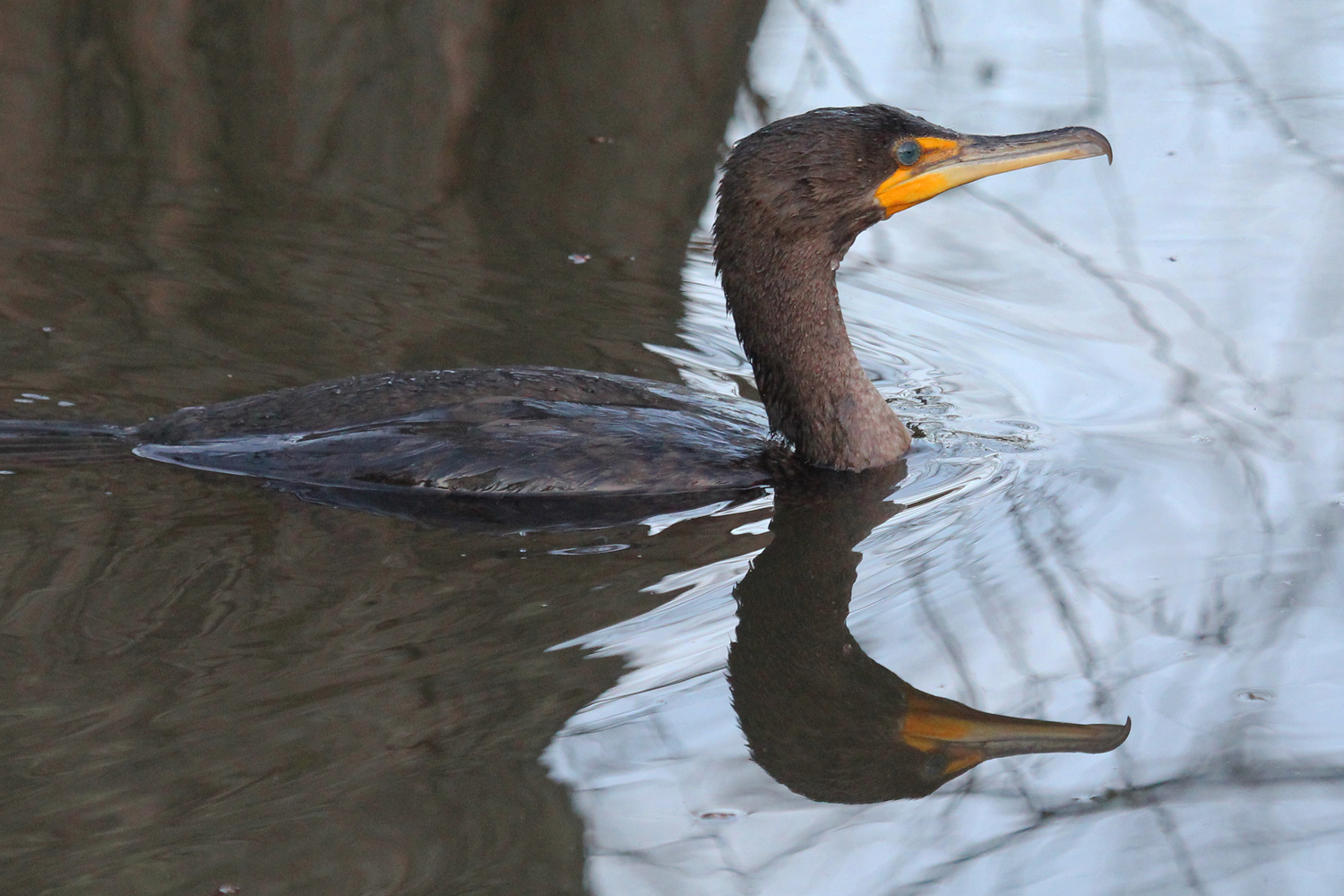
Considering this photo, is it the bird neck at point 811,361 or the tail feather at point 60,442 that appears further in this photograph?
the bird neck at point 811,361

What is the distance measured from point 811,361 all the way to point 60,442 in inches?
89.6

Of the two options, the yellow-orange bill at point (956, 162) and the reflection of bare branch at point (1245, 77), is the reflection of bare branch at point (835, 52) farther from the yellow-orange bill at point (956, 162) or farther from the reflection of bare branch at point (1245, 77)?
the yellow-orange bill at point (956, 162)

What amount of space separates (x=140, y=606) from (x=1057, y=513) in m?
2.55

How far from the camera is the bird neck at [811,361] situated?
4.81m

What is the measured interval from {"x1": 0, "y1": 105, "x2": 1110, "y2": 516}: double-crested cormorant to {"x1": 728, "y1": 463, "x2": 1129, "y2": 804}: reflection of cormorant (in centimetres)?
51

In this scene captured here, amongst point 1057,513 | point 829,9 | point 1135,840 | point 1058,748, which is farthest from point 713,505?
point 829,9

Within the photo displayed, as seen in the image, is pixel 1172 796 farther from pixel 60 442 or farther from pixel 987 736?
pixel 60 442

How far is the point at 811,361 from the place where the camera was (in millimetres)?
4859

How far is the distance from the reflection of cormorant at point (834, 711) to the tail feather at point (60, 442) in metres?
1.96

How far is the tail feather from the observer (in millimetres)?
4551

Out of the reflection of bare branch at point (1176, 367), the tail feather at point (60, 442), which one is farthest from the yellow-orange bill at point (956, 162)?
the tail feather at point (60, 442)

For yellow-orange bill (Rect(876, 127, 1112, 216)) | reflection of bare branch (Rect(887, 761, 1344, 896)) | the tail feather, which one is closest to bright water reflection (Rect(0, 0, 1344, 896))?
reflection of bare branch (Rect(887, 761, 1344, 896))

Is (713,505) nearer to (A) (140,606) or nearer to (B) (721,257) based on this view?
(B) (721,257)

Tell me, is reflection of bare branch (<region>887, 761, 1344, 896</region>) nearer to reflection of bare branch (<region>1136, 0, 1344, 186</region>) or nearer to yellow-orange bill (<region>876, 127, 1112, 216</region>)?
yellow-orange bill (<region>876, 127, 1112, 216</region>)
